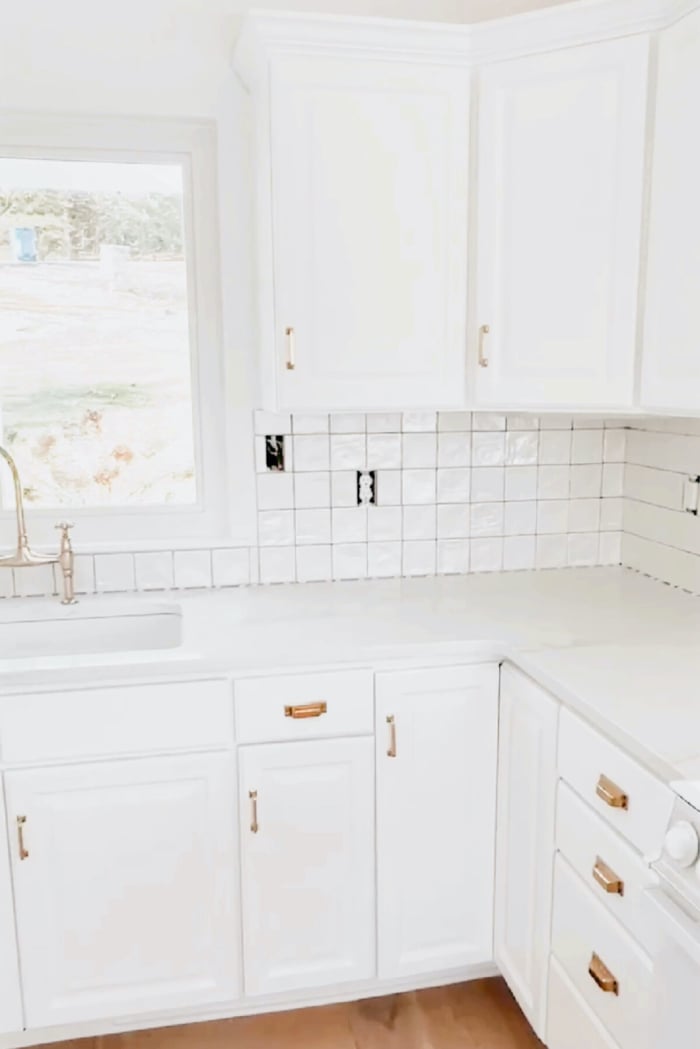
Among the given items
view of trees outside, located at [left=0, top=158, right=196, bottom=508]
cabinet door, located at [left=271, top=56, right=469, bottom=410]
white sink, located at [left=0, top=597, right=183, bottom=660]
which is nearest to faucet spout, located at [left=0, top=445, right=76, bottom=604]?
white sink, located at [left=0, top=597, right=183, bottom=660]

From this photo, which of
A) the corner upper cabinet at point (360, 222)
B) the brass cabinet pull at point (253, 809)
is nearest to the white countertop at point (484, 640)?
the brass cabinet pull at point (253, 809)

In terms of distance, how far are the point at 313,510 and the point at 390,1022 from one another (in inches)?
49.0

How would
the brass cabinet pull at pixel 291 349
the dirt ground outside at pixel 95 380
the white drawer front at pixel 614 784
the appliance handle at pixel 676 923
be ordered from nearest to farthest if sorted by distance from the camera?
the appliance handle at pixel 676 923 < the white drawer front at pixel 614 784 < the brass cabinet pull at pixel 291 349 < the dirt ground outside at pixel 95 380

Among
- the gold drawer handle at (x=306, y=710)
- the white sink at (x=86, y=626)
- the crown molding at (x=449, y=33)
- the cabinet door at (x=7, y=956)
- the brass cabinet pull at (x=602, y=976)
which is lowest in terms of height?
the cabinet door at (x=7, y=956)

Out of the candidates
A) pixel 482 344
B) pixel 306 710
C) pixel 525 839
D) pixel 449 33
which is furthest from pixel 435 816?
pixel 449 33

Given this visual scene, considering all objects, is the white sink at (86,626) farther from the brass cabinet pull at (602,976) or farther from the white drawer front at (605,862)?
the brass cabinet pull at (602,976)

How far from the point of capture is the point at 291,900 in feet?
5.87

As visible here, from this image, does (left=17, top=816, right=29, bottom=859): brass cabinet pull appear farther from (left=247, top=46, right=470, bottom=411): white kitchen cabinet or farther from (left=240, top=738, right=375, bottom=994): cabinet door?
(left=247, top=46, right=470, bottom=411): white kitchen cabinet

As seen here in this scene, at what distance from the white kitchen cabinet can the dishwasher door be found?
3.98ft

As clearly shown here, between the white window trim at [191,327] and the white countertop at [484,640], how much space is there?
0.19 metres

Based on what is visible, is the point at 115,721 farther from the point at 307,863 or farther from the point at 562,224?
the point at 562,224

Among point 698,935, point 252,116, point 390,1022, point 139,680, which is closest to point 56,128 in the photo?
point 252,116

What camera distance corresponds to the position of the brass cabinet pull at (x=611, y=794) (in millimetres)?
1310

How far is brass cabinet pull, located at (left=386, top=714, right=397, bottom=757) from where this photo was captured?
5.77ft
